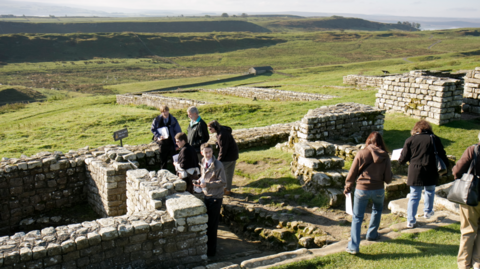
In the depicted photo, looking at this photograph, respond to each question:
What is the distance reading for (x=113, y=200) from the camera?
8.98 metres

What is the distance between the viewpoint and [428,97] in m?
14.8

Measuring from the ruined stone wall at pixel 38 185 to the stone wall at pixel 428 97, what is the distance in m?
13.0

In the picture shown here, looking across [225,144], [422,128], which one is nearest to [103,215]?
[225,144]

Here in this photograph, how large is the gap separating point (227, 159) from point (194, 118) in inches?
51.3

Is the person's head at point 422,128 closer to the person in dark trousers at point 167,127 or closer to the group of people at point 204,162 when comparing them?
the group of people at point 204,162

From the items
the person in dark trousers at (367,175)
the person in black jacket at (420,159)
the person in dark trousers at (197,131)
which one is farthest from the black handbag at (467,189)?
the person in dark trousers at (197,131)

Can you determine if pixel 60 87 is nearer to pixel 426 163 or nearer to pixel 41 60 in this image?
pixel 41 60

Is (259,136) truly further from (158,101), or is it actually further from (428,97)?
(158,101)

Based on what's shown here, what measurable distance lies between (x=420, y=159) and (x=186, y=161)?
4.63 meters

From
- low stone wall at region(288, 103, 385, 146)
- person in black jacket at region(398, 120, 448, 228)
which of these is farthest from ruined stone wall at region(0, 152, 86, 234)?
person in black jacket at region(398, 120, 448, 228)

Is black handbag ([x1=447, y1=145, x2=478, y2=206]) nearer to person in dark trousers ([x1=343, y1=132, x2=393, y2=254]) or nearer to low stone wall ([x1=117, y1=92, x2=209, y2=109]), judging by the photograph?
Result: person in dark trousers ([x1=343, y1=132, x2=393, y2=254])

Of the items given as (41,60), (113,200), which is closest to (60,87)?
(41,60)

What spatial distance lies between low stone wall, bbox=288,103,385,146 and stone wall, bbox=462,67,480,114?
19.5 feet

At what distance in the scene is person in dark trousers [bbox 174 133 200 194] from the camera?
765 cm
